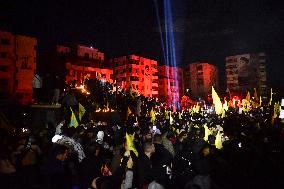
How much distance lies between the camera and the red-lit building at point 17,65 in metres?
51.0

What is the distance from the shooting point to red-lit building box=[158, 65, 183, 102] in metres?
93.2

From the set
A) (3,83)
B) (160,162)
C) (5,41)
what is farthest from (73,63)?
(160,162)

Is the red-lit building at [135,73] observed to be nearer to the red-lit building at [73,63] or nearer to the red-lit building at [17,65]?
the red-lit building at [73,63]

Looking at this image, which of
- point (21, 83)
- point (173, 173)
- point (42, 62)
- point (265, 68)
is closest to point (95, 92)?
point (21, 83)

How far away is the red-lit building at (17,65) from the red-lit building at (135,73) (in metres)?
28.4

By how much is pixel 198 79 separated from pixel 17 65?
212ft

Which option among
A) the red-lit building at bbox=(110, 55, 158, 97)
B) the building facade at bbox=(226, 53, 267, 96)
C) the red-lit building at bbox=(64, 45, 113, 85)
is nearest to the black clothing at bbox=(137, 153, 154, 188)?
the red-lit building at bbox=(64, 45, 113, 85)

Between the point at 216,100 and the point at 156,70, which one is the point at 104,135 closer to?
the point at 216,100

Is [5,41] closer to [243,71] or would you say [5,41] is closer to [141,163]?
[141,163]

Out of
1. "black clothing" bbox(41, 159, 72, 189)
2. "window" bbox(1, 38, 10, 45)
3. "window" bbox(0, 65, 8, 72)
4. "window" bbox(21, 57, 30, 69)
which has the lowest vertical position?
"black clothing" bbox(41, 159, 72, 189)

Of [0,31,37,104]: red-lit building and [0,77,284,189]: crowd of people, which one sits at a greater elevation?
[0,31,37,104]: red-lit building

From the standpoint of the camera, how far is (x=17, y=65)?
5350cm

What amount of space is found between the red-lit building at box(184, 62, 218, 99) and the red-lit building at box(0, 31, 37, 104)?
5864 cm

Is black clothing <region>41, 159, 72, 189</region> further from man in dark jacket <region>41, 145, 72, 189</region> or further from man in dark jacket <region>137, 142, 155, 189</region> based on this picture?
man in dark jacket <region>137, 142, 155, 189</region>
